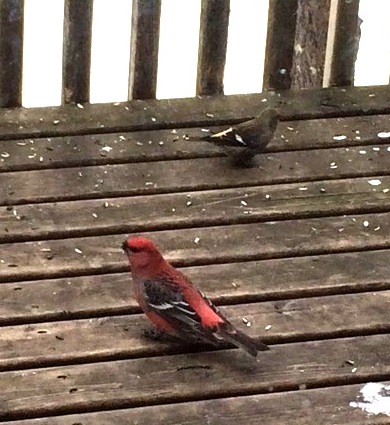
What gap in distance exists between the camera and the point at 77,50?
450cm

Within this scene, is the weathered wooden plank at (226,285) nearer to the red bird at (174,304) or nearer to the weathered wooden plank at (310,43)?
the red bird at (174,304)

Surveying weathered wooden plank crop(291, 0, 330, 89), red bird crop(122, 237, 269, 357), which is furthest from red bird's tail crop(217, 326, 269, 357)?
weathered wooden plank crop(291, 0, 330, 89)

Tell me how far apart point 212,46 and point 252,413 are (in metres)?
1.70

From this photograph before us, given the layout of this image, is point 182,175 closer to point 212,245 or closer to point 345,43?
point 212,245

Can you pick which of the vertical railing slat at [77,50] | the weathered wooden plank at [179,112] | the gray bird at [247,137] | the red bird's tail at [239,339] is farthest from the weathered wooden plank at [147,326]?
the vertical railing slat at [77,50]

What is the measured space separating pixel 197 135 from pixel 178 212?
49cm

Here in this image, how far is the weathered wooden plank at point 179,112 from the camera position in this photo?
174 inches

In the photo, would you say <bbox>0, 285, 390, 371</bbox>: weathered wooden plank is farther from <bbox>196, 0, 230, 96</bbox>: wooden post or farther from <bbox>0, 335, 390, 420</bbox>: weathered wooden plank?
<bbox>196, 0, 230, 96</bbox>: wooden post

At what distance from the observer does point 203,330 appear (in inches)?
132

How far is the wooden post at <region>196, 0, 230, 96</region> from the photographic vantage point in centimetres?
452

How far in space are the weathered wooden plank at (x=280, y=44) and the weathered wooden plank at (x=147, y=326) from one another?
124 cm

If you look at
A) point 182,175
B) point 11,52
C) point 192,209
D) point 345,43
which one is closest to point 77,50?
point 11,52

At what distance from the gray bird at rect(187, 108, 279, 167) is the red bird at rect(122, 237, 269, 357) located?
0.82 metres

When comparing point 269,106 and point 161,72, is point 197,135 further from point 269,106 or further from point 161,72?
point 161,72
